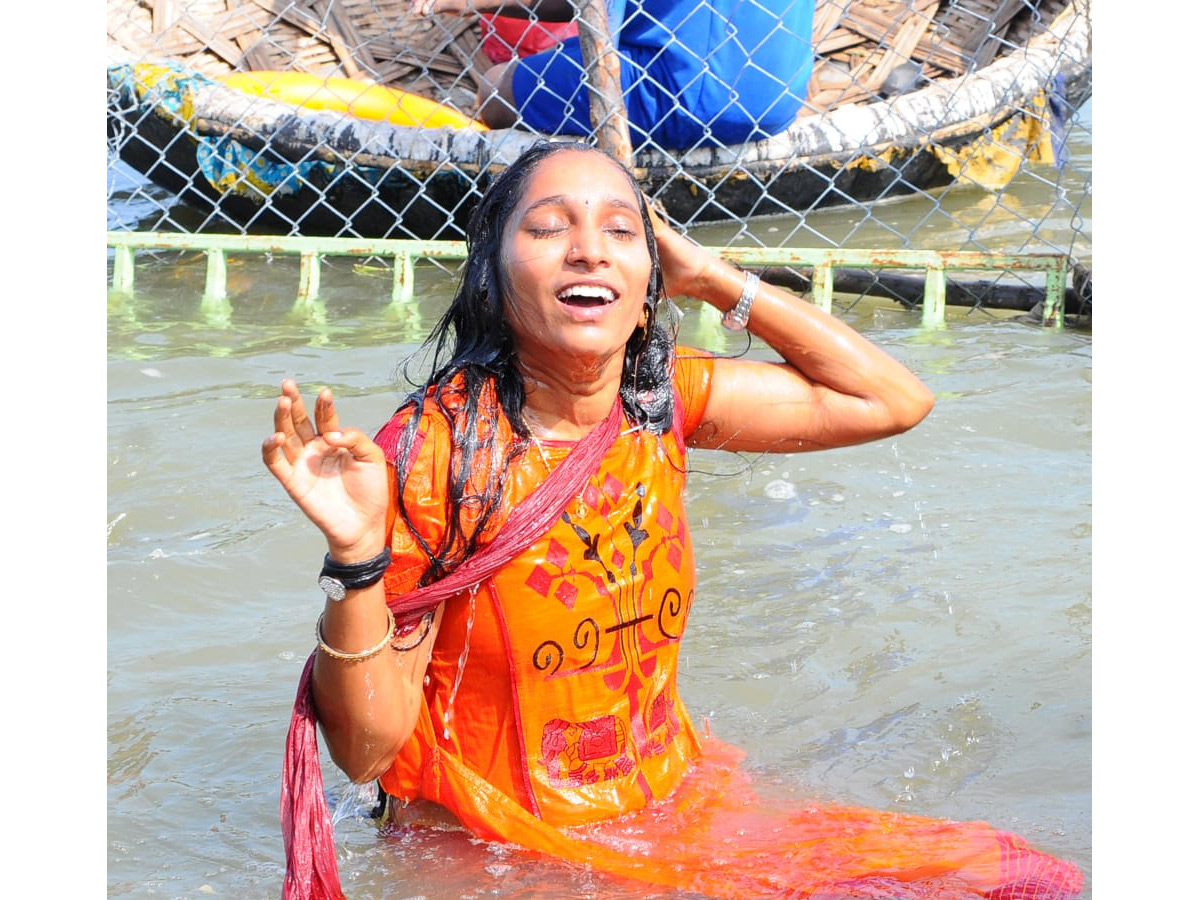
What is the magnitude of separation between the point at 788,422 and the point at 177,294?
4342mm

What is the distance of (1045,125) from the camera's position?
7258 mm

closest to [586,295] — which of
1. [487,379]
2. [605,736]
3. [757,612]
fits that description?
[487,379]

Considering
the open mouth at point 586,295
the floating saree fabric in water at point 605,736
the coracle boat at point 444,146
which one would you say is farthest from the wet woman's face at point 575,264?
the coracle boat at point 444,146

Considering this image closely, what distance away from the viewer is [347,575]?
76.4 inches

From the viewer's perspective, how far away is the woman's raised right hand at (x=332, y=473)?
6.05 feet

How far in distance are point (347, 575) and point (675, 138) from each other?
5.14 m

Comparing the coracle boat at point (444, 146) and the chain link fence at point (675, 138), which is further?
the coracle boat at point (444, 146)

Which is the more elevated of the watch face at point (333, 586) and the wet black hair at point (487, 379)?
the wet black hair at point (487, 379)

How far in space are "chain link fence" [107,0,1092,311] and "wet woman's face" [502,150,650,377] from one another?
3833mm

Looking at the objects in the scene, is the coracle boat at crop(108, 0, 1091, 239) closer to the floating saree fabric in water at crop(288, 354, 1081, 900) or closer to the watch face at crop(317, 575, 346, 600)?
the floating saree fabric in water at crop(288, 354, 1081, 900)

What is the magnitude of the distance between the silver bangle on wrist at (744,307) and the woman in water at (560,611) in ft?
0.51

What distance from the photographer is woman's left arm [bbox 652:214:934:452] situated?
2.58m

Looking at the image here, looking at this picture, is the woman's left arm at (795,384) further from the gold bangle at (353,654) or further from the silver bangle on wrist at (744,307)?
the gold bangle at (353,654)

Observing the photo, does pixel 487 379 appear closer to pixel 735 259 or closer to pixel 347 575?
pixel 347 575
